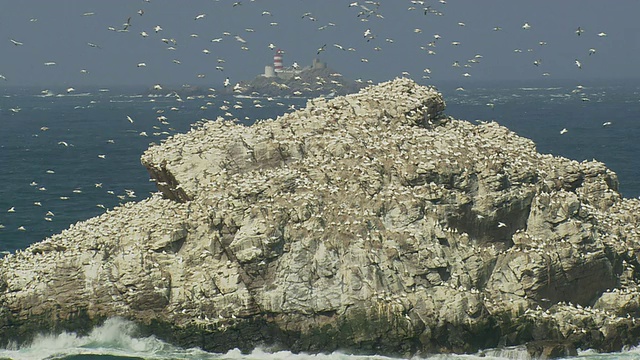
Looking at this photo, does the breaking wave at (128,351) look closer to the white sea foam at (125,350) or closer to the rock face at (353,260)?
the white sea foam at (125,350)

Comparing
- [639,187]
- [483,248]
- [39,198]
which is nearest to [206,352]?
[483,248]

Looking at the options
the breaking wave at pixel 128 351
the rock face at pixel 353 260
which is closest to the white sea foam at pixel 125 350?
the breaking wave at pixel 128 351

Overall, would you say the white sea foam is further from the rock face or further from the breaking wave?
the rock face

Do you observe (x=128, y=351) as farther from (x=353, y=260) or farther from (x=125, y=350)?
(x=353, y=260)

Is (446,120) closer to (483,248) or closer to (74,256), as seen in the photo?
(483,248)

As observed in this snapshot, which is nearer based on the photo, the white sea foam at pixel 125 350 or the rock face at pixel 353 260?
the white sea foam at pixel 125 350

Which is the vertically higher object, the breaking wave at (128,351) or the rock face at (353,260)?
the rock face at (353,260)

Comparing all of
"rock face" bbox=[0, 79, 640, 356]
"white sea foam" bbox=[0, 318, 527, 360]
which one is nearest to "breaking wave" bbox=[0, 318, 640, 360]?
"white sea foam" bbox=[0, 318, 527, 360]

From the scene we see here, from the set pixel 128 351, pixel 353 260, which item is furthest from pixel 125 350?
pixel 353 260
